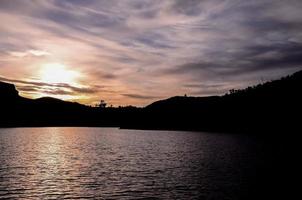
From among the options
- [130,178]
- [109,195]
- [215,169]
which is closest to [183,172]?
[215,169]

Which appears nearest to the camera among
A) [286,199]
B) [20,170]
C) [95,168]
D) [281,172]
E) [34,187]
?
[286,199]

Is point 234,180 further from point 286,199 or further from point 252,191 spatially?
point 286,199

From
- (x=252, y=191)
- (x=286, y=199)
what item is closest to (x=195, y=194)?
(x=252, y=191)

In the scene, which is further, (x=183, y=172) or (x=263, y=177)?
(x=183, y=172)

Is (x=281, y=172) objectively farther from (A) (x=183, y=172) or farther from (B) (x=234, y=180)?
(A) (x=183, y=172)

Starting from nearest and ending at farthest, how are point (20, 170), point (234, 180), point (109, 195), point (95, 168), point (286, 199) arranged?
point (286, 199) < point (109, 195) < point (234, 180) < point (20, 170) < point (95, 168)

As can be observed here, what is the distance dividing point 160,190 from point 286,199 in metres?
19.3

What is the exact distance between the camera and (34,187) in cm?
5809

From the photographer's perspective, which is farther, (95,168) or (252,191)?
(95,168)

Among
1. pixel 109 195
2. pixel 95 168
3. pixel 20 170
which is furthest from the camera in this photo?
pixel 95 168

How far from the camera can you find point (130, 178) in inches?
2638

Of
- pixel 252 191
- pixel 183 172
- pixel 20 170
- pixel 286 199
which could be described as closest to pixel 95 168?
pixel 20 170

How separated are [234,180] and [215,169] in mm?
14520

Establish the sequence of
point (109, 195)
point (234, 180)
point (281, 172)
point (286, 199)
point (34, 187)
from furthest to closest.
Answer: point (281, 172) < point (234, 180) < point (34, 187) < point (109, 195) < point (286, 199)
